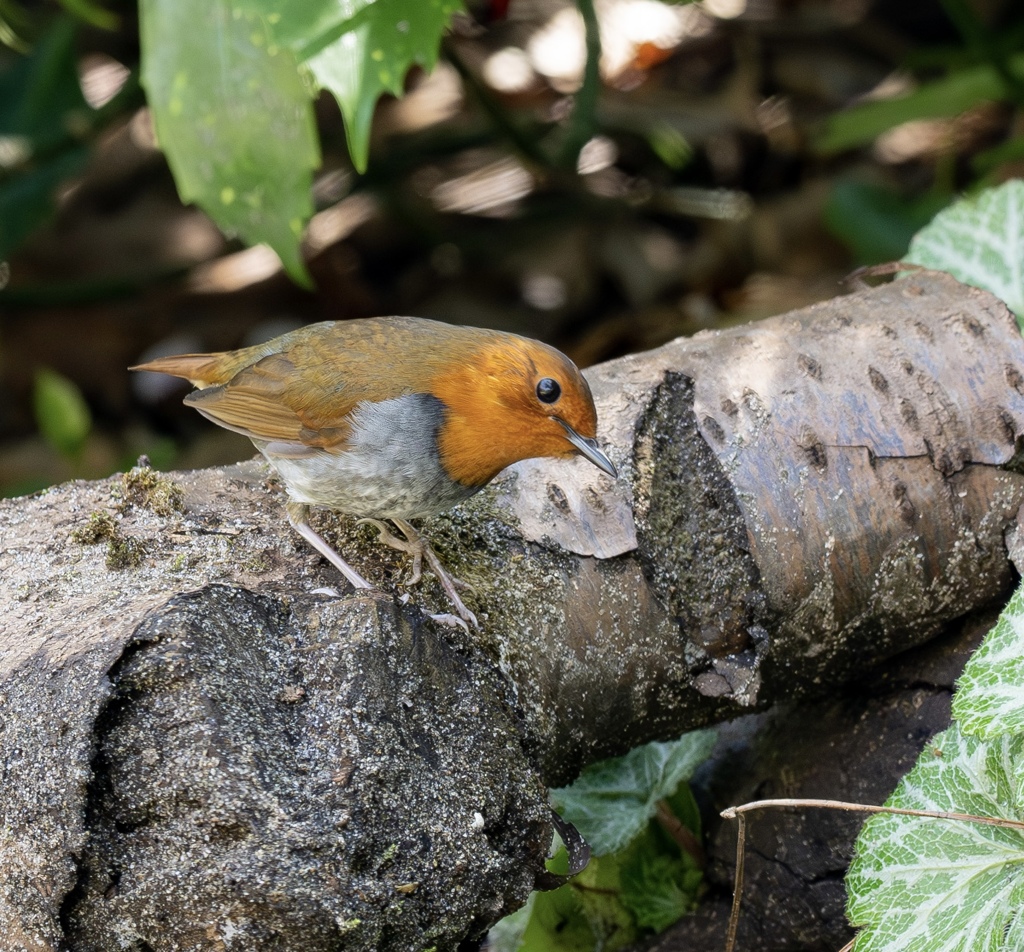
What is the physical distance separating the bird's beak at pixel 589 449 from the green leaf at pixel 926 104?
3.17 meters

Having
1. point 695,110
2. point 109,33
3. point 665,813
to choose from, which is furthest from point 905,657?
point 109,33

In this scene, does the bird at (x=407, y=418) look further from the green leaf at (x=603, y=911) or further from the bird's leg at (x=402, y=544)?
the green leaf at (x=603, y=911)

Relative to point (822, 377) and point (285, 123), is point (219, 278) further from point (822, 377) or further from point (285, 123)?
point (822, 377)

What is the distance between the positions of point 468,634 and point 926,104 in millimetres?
3689

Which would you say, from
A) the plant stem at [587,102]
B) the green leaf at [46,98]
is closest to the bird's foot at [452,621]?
the plant stem at [587,102]

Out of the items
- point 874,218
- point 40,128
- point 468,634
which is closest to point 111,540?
point 468,634

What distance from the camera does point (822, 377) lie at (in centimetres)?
228

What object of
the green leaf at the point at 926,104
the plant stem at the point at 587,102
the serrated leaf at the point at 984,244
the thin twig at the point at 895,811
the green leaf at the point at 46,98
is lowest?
the green leaf at the point at 926,104

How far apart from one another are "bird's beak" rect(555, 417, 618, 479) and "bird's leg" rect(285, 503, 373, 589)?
46 centimetres

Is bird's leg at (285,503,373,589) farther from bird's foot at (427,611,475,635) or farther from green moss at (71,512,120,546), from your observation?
green moss at (71,512,120,546)

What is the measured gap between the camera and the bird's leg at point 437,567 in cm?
186

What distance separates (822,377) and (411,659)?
107 centimetres

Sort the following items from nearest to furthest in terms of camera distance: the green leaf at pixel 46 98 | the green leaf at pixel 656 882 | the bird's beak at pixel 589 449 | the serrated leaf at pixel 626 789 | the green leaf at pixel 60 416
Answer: the bird's beak at pixel 589 449, the serrated leaf at pixel 626 789, the green leaf at pixel 656 882, the green leaf at pixel 60 416, the green leaf at pixel 46 98

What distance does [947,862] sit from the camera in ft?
5.82
